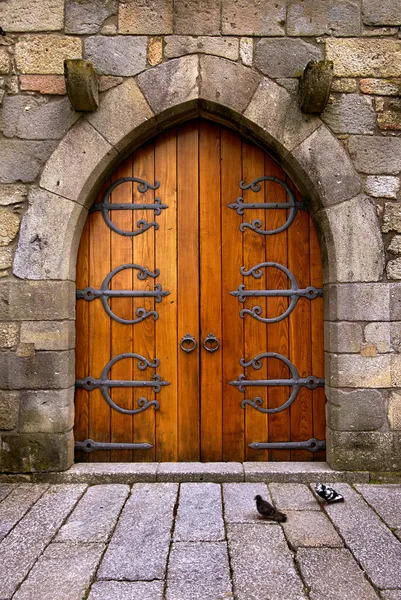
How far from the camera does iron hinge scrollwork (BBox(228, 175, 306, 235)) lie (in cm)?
312

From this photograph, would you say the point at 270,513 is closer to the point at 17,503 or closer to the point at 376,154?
the point at 17,503

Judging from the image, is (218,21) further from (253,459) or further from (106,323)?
(253,459)

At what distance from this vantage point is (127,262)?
124 inches

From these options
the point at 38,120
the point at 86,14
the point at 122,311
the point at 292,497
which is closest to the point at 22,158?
the point at 38,120

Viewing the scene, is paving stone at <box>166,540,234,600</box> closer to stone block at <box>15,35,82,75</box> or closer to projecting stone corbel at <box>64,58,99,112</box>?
projecting stone corbel at <box>64,58,99,112</box>

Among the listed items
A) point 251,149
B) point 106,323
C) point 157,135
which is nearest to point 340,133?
point 251,149

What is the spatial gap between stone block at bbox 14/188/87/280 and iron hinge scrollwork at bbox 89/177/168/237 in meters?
0.28

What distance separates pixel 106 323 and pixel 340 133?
195 centimetres

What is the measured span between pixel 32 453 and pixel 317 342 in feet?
6.38

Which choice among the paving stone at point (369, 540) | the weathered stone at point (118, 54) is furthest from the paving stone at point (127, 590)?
the weathered stone at point (118, 54)

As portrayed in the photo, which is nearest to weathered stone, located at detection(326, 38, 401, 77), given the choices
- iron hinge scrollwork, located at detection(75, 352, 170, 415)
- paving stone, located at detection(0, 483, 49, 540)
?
iron hinge scrollwork, located at detection(75, 352, 170, 415)

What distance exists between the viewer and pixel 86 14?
2.96 metres

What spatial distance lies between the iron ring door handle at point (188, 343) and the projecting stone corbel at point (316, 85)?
63.9 inches

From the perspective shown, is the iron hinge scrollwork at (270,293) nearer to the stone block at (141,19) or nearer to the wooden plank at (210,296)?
the wooden plank at (210,296)
